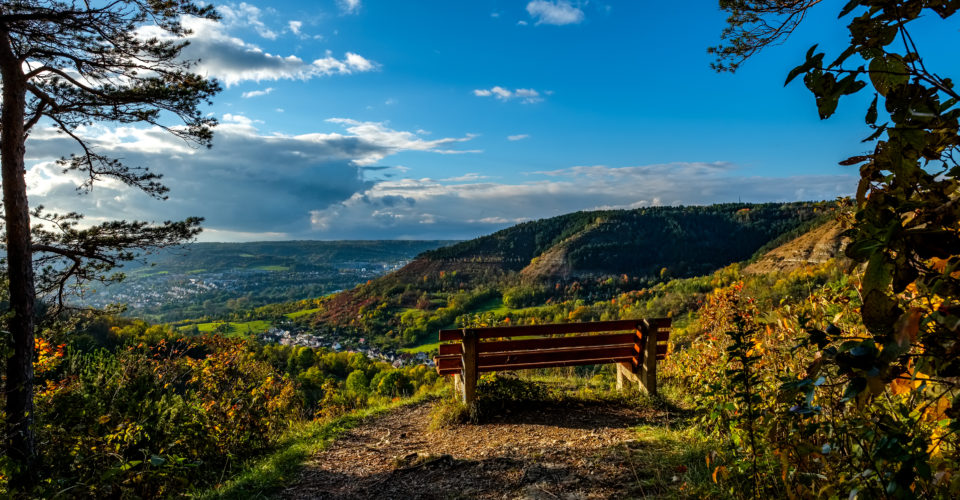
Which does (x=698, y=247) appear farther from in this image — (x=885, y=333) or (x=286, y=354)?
(x=885, y=333)

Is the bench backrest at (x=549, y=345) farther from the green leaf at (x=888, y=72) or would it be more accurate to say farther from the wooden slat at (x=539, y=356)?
the green leaf at (x=888, y=72)

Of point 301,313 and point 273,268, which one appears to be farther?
point 273,268

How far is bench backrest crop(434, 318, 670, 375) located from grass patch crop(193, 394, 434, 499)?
5.95 ft

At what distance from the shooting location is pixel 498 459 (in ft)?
14.4

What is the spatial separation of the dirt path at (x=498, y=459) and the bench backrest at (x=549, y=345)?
656mm

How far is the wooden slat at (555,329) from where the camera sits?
5918 millimetres

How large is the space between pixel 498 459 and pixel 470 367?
5.57 feet

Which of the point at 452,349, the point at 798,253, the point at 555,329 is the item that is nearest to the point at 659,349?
the point at 555,329

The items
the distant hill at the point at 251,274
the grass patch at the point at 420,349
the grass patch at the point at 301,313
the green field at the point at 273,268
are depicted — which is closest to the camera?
the grass patch at the point at 420,349

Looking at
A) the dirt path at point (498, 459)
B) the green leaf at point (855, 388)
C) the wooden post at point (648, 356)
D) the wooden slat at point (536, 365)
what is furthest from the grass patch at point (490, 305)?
the green leaf at point (855, 388)

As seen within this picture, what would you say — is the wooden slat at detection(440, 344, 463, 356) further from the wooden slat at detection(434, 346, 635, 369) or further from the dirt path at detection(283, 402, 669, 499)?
the dirt path at detection(283, 402, 669, 499)

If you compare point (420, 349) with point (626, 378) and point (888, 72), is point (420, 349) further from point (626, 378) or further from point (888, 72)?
point (888, 72)

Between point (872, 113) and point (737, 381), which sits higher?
point (872, 113)

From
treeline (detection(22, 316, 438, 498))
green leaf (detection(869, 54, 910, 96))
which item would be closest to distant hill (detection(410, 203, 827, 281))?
treeline (detection(22, 316, 438, 498))
